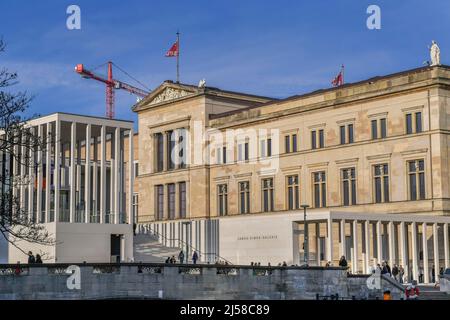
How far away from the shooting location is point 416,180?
215 ft

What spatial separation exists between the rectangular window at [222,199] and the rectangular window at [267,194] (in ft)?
16.7

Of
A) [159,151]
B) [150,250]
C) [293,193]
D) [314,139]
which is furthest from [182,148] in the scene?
[314,139]

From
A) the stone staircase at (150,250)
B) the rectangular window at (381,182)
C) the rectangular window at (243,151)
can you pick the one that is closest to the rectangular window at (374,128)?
the rectangular window at (381,182)

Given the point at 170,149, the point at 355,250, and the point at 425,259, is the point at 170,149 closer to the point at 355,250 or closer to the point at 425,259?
the point at 355,250

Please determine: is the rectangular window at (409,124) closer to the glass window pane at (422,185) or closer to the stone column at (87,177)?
the glass window pane at (422,185)

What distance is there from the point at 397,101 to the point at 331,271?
78.1ft

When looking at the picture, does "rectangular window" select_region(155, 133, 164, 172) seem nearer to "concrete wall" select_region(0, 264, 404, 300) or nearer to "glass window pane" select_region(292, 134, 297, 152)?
"glass window pane" select_region(292, 134, 297, 152)

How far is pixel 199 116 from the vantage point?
280 feet

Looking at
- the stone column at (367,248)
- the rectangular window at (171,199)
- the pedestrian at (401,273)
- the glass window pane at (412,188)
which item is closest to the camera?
the pedestrian at (401,273)

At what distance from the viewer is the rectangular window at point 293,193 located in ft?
248

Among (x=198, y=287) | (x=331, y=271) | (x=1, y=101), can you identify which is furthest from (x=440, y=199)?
(x=1, y=101)

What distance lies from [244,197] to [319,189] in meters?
9.85

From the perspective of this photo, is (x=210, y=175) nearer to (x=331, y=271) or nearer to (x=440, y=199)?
(x=440, y=199)

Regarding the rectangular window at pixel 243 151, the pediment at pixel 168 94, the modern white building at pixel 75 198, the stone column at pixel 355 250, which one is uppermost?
the pediment at pixel 168 94
